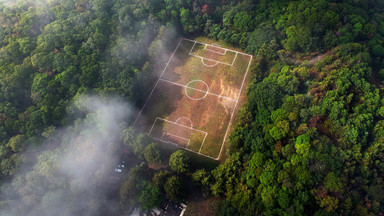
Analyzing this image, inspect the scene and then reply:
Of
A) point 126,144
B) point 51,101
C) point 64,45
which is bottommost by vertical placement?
point 126,144

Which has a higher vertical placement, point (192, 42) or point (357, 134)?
point (357, 134)

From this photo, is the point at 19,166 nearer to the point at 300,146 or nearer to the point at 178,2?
the point at 300,146

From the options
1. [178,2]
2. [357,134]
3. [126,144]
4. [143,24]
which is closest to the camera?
[357,134]

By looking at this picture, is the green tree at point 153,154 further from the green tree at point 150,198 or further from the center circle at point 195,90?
the center circle at point 195,90

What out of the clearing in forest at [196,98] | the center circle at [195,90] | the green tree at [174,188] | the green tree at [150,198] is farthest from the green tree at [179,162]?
the center circle at [195,90]

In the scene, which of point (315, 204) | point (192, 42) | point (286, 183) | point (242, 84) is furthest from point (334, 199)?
point (192, 42)

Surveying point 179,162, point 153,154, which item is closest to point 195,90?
point 153,154

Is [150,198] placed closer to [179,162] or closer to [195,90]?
[179,162]
